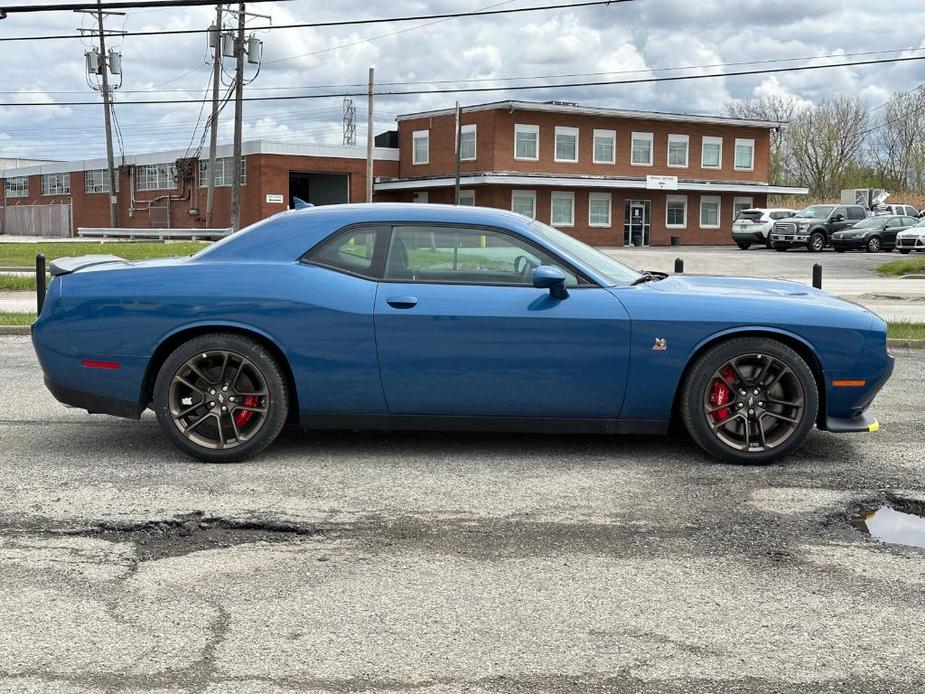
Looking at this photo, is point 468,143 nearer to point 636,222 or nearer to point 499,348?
point 636,222

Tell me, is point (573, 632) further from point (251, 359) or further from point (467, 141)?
point (467, 141)

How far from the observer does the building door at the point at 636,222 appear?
53062 mm

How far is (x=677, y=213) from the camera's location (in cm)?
5456

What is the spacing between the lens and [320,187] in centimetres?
5684

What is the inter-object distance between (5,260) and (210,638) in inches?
1063

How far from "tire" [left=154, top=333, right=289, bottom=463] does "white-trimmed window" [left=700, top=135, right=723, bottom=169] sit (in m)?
52.1

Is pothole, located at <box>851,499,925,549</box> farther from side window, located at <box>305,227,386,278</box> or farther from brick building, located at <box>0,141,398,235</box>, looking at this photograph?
brick building, located at <box>0,141,398,235</box>

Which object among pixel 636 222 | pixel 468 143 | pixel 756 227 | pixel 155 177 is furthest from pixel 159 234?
pixel 756 227

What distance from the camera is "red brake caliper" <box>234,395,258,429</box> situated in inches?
235

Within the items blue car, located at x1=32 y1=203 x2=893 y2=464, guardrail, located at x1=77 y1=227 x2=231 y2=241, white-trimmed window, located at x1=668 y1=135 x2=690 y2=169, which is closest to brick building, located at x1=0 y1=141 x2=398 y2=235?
guardrail, located at x1=77 y1=227 x2=231 y2=241

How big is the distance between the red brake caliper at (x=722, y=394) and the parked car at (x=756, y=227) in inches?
1511

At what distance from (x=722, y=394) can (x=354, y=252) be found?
228cm

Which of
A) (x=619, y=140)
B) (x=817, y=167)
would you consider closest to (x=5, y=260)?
(x=619, y=140)

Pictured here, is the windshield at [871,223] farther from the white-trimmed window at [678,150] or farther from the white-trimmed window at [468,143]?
the white-trimmed window at [468,143]
